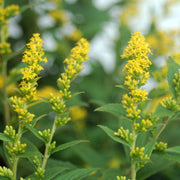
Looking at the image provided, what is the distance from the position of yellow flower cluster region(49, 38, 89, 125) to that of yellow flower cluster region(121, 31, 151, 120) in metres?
0.21

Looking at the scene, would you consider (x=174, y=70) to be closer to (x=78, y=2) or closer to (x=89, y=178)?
(x=89, y=178)

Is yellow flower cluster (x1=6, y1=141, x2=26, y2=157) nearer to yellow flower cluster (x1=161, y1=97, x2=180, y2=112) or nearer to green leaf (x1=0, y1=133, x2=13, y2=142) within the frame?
green leaf (x1=0, y1=133, x2=13, y2=142)

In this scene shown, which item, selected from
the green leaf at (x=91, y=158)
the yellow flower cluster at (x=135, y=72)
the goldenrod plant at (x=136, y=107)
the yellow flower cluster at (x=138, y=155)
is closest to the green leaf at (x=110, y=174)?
the goldenrod plant at (x=136, y=107)

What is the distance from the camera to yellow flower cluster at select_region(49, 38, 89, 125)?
128 centimetres

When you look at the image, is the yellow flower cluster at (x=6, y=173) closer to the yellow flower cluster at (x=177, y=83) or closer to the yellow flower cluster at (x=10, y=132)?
the yellow flower cluster at (x=10, y=132)

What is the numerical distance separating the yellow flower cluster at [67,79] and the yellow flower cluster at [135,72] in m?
0.21

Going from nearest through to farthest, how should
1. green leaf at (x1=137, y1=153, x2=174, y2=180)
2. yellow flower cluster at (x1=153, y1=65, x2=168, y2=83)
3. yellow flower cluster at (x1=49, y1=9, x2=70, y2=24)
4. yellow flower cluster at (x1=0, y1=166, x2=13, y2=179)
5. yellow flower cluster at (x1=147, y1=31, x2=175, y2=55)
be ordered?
1. yellow flower cluster at (x1=0, y1=166, x2=13, y2=179)
2. green leaf at (x1=137, y1=153, x2=174, y2=180)
3. yellow flower cluster at (x1=153, y1=65, x2=168, y2=83)
4. yellow flower cluster at (x1=147, y1=31, x2=175, y2=55)
5. yellow flower cluster at (x1=49, y1=9, x2=70, y2=24)

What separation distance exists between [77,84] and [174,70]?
1.78 m

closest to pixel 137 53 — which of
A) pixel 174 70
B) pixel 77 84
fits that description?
pixel 174 70

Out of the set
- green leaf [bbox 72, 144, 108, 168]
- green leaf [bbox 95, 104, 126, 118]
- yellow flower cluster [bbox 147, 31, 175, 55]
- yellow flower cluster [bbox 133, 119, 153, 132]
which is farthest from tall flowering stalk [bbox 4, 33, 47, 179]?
yellow flower cluster [bbox 147, 31, 175, 55]

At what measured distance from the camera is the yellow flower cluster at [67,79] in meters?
1.28

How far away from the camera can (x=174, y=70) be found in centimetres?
144

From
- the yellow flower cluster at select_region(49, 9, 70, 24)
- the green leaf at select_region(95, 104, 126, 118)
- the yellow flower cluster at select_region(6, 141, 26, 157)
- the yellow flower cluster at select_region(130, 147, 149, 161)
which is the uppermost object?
the yellow flower cluster at select_region(49, 9, 70, 24)

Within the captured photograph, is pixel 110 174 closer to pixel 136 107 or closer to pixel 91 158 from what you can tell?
pixel 136 107
